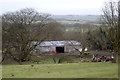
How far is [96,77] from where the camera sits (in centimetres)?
723

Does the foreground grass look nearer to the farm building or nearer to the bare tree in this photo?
the bare tree

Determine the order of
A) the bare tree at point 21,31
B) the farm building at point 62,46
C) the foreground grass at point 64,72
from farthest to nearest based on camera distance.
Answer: the farm building at point 62,46, the bare tree at point 21,31, the foreground grass at point 64,72

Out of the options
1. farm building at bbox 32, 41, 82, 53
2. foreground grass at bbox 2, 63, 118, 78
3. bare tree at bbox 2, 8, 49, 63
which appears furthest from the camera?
farm building at bbox 32, 41, 82, 53

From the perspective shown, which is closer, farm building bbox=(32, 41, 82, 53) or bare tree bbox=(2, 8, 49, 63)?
bare tree bbox=(2, 8, 49, 63)

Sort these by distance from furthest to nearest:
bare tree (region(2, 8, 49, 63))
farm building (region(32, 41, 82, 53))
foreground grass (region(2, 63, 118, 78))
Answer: farm building (region(32, 41, 82, 53))
bare tree (region(2, 8, 49, 63))
foreground grass (region(2, 63, 118, 78))

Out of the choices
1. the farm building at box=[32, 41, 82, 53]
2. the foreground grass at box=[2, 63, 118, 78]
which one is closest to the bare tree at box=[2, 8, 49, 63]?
the farm building at box=[32, 41, 82, 53]

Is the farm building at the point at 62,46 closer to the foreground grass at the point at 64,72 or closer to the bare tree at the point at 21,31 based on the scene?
the bare tree at the point at 21,31

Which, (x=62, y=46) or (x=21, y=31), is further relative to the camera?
(x=62, y=46)

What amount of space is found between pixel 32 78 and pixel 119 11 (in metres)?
8.34

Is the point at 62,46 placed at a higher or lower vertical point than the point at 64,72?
lower

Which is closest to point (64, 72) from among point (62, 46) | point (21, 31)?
point (21, 31)

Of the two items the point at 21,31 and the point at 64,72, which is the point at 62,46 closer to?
the point at 21,31

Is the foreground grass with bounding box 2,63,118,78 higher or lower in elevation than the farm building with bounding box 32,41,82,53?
higher

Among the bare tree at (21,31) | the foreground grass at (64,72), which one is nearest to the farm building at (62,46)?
the bare tree at (21,31)
